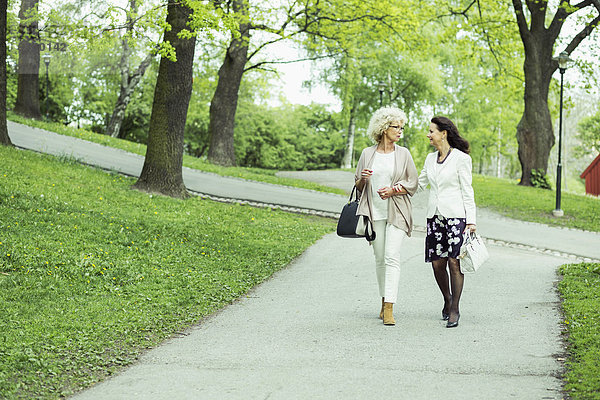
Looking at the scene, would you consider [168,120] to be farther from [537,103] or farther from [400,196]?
[537,103]

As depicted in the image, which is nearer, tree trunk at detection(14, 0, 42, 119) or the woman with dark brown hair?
the woman with dark brown hair

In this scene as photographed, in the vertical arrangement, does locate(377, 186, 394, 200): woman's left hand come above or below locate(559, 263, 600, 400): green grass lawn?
above

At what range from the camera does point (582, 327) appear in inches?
248

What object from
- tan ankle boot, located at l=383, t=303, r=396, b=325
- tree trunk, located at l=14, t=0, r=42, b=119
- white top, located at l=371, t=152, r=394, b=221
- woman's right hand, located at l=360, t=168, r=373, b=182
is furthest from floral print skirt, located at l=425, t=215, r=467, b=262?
tree trunk, located at l=14, t=0, r=42, b=119

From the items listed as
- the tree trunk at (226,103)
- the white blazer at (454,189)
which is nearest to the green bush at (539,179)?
the tree trunk at (226,103)

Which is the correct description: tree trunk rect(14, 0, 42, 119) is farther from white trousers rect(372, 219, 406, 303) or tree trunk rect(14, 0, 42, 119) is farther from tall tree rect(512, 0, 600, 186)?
white trousers rect(372, 219, 406, 303)

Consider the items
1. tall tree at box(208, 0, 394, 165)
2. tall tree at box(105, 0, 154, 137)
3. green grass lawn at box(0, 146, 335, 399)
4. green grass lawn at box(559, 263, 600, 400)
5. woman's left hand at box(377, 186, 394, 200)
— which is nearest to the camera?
green grass lawn at box(559, 263, 600, 400)

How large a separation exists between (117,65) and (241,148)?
48.9 ft

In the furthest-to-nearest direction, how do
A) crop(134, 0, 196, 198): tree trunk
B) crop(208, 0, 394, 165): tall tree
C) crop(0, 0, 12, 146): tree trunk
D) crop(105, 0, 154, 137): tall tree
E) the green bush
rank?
1. crop(105, 0, 154, 137): tall tree
2. the green bush
3. crop(208, 0, 394, 165): tall tree
4. crop(134, 0, 196, 198): tree trunk
5. crop(0, 0, 12, 146): tree trunk

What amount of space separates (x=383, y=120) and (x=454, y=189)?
0.97 meters

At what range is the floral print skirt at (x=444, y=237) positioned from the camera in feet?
21.6

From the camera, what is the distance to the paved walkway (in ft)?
15.5

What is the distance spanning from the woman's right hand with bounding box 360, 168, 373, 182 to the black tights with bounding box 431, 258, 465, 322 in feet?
3.46

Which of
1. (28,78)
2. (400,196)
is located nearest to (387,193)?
(400,196)
